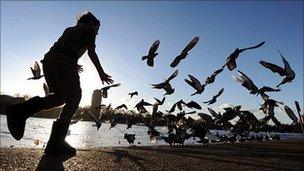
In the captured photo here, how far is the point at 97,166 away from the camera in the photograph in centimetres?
544

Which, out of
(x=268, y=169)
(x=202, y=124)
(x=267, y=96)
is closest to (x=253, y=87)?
(x=267, y=96)

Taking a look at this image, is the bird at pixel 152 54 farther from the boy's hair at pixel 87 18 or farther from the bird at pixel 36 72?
the boy's hair at pixel 87 18

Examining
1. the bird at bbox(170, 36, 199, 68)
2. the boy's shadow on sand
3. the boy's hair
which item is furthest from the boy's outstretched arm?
the bird at bbox(170, 36, 199, 68)

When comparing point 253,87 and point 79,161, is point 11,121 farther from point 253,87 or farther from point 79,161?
point 253,87

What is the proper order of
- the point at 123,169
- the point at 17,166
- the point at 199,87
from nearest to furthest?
1. the point at 17,166
2. the point at 123,169
3. the point at 199,87

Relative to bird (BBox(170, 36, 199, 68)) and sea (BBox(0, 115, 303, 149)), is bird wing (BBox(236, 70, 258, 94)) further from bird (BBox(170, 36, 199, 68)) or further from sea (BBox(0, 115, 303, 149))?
sea (BBox(0, 115, 303, 149))

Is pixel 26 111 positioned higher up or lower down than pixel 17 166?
higher up

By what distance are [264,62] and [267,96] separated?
1.26 metres

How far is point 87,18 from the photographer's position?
18.8ft

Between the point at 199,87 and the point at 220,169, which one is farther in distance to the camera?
the point at 199,87

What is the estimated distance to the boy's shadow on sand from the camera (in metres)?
4.80

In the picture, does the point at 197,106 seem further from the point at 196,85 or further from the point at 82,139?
the point at 82,139

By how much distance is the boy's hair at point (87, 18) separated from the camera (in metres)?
5.73

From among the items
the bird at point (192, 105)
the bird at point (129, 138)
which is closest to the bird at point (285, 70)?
the bird at point (192, 105)
